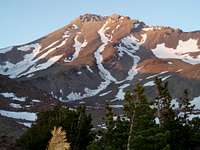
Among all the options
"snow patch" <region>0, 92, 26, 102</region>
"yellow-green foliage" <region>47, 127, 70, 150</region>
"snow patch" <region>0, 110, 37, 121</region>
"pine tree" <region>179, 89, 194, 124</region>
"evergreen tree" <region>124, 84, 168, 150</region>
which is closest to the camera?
"yellow-green foliage" <region>47, 127, 70, 150</region>

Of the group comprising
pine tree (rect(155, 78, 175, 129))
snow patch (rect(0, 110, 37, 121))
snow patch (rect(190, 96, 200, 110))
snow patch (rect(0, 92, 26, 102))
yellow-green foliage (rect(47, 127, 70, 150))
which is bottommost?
yellow-green foliage (rect(47, 127, 70, 150))

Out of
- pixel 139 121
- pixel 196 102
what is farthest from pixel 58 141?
pixel 196 102

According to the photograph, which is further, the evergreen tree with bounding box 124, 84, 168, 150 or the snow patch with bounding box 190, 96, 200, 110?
the snow patch with bounding box 190, 96, 200, 110

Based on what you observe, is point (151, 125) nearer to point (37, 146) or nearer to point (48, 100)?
point (37, 146)

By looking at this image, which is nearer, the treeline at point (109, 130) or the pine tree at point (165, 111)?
the treeline at point (109, 130)

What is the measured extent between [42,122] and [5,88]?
117 meters

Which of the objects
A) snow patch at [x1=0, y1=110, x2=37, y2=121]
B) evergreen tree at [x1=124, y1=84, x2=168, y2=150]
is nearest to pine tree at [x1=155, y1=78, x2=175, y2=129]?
evergreen tree at [x1=124, y1=84, x2=168, y2=150]

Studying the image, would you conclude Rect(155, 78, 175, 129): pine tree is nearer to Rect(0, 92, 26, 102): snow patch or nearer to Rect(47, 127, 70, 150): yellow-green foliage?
Rect(47, 127, 70, 150): yellow-green foliage

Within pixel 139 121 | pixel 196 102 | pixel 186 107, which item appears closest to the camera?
pixel 139 121

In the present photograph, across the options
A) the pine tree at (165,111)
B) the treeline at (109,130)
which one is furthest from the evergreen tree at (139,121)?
the pine tree at (165,111)

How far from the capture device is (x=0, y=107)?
131 meters

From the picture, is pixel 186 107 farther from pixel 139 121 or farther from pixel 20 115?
pixel 20 115

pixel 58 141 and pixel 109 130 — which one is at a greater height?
pixel 109 130

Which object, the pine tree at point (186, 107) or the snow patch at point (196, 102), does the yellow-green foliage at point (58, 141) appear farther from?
the snow patch at point (196, 102)
